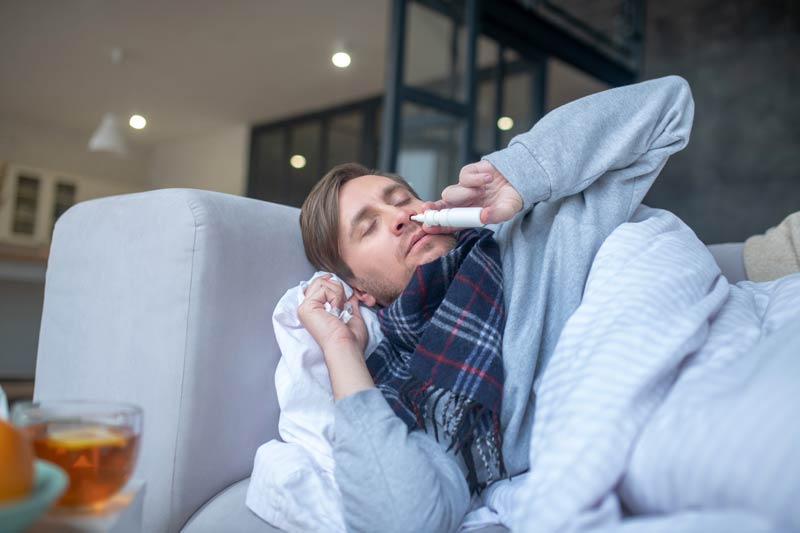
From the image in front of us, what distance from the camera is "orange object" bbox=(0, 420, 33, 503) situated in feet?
1.27

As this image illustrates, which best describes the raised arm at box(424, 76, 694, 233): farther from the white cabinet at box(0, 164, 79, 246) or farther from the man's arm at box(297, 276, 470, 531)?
the white cabinet at box(0, 164, 79, 246)

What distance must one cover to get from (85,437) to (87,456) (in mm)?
25

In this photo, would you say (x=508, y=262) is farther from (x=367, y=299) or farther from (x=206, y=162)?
(x=206, y=162)

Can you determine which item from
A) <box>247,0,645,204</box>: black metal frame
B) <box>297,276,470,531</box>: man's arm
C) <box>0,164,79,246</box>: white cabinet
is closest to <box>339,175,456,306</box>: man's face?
<box>297,276,470,531</box>: man's arm

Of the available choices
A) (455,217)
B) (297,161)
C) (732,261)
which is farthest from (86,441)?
(297,161)

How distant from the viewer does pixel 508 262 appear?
1040 millimetres

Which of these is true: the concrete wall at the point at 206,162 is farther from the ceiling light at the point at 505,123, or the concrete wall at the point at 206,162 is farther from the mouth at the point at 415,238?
the mouth at the point at 415,238

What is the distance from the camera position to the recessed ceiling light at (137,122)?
673cm

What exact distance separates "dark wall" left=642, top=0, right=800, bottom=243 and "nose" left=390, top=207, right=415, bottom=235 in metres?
4.13

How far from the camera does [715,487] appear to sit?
21.5 inches

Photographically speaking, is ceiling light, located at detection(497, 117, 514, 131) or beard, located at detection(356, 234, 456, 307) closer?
beard, located at detection(356, 234, 456, 307)

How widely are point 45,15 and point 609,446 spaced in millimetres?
5096

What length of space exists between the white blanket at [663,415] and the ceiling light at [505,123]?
9.61ft

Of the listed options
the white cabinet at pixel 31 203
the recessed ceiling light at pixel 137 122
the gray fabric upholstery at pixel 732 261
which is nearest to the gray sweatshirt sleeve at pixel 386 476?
the gray fabric upholstery at pixel 732 261
